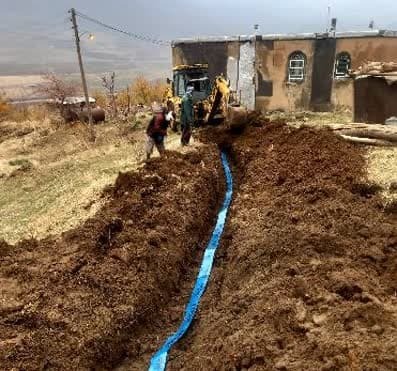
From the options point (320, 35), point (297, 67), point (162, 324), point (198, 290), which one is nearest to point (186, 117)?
point (198, 290)

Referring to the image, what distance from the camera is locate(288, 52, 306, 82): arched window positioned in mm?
24719

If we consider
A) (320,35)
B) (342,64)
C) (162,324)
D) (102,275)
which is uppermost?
(320,35)

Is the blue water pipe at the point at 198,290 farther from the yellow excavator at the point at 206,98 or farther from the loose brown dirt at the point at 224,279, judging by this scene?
the yellow excavator at the point at 206,98

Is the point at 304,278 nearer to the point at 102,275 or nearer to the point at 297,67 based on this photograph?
the point at 102,275

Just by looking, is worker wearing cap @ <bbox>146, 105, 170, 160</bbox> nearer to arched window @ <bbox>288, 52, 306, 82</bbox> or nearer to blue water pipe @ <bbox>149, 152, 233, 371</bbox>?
blue water pipe @ <bbox>149, 152, 233, 371</bbox>

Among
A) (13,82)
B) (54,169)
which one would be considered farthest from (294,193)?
(13,82)

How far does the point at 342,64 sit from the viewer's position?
24484mm

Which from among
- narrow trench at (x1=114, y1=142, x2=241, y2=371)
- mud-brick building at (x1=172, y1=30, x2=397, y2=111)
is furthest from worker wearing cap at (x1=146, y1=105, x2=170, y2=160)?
mud-brick building at (x1=172, y1=30, x2=397, y2=111)

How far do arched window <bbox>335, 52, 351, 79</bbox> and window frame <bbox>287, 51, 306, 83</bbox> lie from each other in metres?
1.63

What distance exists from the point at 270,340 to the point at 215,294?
2342 mm

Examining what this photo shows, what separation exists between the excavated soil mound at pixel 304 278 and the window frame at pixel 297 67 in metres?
14.6

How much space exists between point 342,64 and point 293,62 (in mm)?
2446

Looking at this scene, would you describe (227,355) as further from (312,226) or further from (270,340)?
(312,226)

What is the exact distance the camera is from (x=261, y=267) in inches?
290
